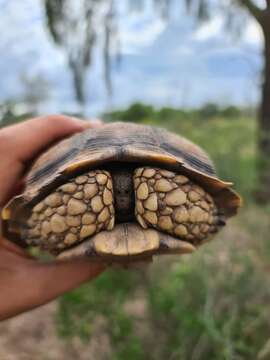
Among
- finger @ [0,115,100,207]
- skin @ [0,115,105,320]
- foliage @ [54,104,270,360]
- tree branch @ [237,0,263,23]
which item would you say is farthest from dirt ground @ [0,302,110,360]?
tree branch @ [237,0,263,23]


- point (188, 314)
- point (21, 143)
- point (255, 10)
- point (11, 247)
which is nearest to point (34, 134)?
point (21, 143)

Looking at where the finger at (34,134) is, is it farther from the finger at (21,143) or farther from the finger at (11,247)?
the finger at (11,247)

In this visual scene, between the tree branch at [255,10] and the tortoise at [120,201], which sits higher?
the tree branch at [255,10]

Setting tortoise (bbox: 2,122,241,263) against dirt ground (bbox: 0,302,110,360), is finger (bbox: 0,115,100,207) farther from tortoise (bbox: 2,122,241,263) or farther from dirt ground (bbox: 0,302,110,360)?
dirt ground (bbox: 0,302,110,360)

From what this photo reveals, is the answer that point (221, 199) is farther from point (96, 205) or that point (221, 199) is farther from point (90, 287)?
point (90, 287)

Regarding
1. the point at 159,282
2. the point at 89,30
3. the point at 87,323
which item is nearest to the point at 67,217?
the point at 87,323

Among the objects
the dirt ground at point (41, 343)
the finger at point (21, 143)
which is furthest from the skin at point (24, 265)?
the dirt ground at point (41, 343)
